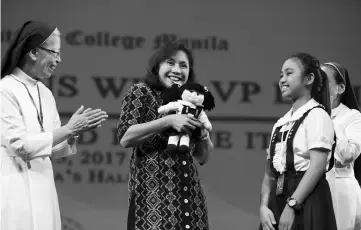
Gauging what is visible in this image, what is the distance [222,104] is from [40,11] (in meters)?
1.76

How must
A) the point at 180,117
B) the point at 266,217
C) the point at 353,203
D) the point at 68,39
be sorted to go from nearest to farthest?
the point at 180,117 → the point at 266,217 → the point at 353,203 → the point at 68,39

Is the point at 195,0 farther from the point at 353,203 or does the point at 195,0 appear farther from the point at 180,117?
the point at 180,117

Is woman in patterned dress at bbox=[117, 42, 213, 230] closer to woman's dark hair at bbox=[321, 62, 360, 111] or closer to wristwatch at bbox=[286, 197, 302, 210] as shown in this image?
wristwatch at bbox=[286, 197, 302, 210]

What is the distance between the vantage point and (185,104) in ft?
10.8

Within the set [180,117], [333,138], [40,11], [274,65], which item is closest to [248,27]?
[274,65]

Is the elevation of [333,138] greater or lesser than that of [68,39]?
lesser

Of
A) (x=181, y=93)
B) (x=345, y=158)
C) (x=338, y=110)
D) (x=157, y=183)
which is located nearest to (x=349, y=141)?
(x=345, y=158)

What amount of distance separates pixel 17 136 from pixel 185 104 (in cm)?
83

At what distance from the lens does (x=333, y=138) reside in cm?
357

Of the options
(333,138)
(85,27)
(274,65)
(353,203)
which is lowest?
(353,203)

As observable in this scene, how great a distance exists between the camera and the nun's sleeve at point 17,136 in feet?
10.6

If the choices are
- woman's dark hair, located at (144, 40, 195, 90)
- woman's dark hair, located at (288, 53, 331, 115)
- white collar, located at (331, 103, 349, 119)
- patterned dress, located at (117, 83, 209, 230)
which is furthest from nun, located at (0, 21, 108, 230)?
white collar, located at (331, 103, 349, 119)

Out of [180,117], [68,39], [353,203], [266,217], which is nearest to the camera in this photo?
[180,117]

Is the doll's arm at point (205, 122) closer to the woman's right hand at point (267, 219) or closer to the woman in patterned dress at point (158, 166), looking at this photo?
the woman in patterned dress at point (158, 166)
